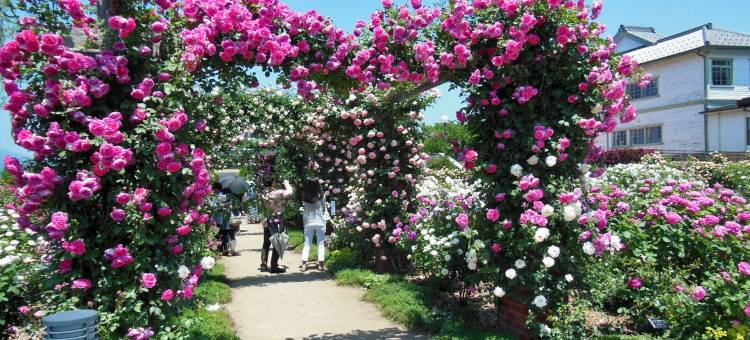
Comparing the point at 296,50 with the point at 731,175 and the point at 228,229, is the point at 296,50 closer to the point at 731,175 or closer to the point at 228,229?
the point at 228,229

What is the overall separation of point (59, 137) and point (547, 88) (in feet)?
12.5

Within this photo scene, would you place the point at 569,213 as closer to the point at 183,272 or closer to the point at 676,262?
the point at 676,262

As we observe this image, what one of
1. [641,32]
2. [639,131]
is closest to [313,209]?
[639,131]

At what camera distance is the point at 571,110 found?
4613mm

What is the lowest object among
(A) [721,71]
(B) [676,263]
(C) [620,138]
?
(B) [676,263]

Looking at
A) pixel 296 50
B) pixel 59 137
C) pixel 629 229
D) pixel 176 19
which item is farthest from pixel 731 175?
pixel 59 137

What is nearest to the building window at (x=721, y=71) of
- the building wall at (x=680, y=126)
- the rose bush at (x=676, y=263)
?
the building wall at (x=680, y=126)

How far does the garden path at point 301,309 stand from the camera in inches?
219

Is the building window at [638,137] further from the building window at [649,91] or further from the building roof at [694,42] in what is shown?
the building roof at [694,42]

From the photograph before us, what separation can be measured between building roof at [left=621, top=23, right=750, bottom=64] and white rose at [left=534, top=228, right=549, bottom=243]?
27.3 metres

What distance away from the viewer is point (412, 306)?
5.98m

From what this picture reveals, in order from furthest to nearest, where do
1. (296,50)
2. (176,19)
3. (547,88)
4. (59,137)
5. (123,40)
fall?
1. (547,88)
2. (296,50)
3. (176,19)
4. (123,40)
5. (59,137)

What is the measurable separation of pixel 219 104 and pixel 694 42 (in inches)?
1242

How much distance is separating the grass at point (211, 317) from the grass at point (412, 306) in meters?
1.74
